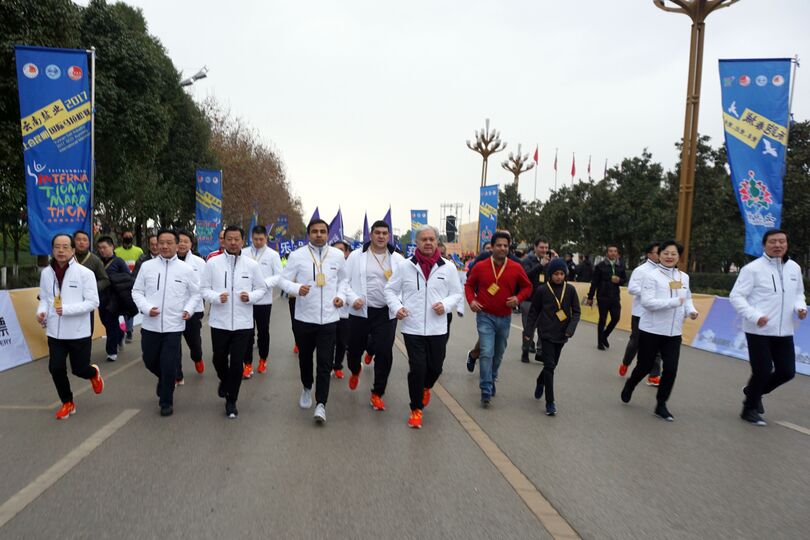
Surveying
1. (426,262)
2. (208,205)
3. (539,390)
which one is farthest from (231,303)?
(208,205)

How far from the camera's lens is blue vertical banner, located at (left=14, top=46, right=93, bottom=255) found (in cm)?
1003

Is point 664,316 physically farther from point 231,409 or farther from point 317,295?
point 231,409

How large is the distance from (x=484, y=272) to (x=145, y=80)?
19.8 m

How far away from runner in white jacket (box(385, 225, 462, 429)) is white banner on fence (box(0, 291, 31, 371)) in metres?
5.59

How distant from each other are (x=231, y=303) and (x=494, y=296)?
261cm

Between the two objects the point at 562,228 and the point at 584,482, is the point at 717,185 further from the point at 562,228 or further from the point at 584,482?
the point at 584,482

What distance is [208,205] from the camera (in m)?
24.8

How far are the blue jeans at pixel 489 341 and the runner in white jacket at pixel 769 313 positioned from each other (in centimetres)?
235

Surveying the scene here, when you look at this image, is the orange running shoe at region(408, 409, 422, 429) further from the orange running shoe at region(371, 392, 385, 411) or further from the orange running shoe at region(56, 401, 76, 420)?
the orange running shoe at region(56, 401, 76, 420)

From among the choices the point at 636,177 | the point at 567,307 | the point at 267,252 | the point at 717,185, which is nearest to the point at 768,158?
the point at 567,307

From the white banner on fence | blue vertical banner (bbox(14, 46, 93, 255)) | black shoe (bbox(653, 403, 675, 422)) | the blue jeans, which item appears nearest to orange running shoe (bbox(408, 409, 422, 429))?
the blue jeans

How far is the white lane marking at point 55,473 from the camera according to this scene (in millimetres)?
3615

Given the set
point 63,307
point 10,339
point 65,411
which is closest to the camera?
point 63,307

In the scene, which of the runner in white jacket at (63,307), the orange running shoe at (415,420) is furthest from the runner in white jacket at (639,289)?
the runner in white jacket at (63,307)
